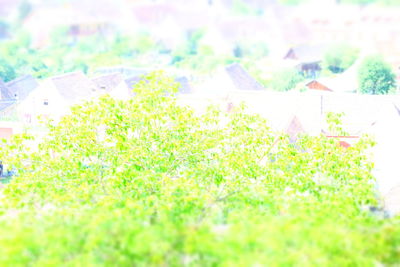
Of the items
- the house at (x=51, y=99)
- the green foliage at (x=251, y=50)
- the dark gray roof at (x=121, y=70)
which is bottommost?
the house at (x=51, y=99)

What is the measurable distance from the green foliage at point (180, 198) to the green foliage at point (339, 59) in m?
37.2

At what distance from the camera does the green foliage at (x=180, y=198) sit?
14688 mm

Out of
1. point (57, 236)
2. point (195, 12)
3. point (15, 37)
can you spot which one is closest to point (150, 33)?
point (195, 12)

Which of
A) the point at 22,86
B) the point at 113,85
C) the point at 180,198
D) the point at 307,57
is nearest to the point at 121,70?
the point at 113,85

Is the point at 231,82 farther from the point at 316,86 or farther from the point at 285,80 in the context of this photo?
the point at 316,86

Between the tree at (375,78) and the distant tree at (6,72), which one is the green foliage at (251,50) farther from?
the distant tree at (6,72)

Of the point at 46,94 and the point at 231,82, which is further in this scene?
the point at 231,82

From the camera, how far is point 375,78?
1900 inches

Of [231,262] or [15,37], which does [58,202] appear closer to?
[231,262]

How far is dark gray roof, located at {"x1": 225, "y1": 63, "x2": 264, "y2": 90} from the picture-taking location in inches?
2052

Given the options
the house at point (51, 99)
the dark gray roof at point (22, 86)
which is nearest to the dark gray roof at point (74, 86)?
the house at point (51, 99)

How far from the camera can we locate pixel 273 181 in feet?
76.5

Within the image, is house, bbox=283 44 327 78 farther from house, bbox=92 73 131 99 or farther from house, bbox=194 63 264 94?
house, bbox=92 73 131 99

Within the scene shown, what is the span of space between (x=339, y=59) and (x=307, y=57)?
7.69 meters
